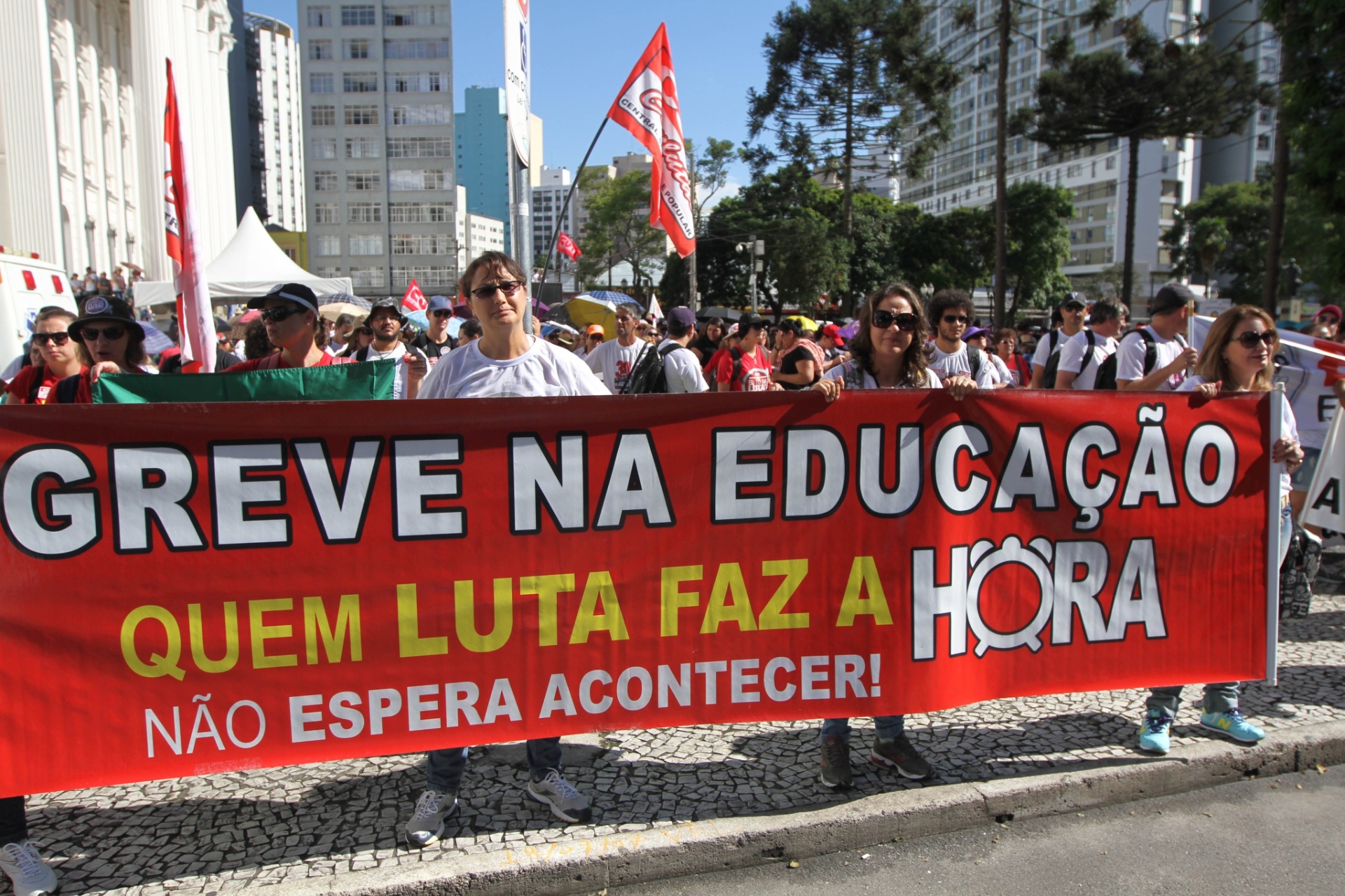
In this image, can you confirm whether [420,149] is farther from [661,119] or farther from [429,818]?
[429,818]

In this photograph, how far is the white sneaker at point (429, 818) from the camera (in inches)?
115

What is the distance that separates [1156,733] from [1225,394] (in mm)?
1323

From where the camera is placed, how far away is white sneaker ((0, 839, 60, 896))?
8.76ft

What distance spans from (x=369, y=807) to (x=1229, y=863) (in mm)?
2836

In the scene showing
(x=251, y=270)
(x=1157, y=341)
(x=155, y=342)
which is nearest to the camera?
(x=1157, y=341)

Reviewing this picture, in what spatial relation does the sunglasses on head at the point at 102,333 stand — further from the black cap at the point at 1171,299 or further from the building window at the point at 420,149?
the building window at the point at 420,149

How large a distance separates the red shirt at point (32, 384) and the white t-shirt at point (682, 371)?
10.5 ft

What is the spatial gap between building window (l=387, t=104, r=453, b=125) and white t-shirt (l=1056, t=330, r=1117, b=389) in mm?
87131

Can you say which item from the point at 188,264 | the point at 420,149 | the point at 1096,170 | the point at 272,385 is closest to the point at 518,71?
the point at 188,264

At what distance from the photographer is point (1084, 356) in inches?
243

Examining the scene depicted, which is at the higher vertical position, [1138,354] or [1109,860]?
[1138,354]

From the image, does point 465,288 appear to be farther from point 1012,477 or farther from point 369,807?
point 1012,477

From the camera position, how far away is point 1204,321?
17.7 feet

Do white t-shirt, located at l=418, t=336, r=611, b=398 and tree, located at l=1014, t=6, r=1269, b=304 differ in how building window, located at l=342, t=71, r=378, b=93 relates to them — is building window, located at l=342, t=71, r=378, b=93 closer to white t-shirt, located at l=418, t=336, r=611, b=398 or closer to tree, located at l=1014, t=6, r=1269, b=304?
tree, located at l=1014, t=6, r=1269, b=304
